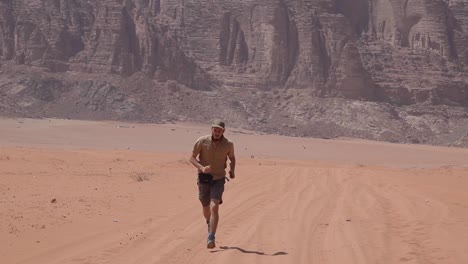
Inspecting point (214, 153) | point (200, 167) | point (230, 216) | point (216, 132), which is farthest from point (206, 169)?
point (230, 216)

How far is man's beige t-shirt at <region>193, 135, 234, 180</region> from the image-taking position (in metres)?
9.05

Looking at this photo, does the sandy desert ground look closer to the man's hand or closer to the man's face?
the man's hand

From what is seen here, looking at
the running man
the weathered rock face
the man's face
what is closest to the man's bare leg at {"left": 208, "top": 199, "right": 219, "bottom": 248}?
the running man

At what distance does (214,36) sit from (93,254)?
2882 inches

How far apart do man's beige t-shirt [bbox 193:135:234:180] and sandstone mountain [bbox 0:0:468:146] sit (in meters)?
56.1

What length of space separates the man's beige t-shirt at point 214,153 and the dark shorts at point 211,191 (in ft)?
0.26

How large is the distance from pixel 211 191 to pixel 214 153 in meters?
0.49

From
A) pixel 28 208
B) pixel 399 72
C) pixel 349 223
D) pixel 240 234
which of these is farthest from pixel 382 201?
pixel 399 72

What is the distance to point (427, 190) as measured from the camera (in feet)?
58.8

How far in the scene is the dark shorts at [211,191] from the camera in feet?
29.5

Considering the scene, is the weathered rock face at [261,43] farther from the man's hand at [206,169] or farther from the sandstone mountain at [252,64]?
the man's hand at [206,169]

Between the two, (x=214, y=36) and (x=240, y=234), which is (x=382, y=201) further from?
(x=214, y=36)

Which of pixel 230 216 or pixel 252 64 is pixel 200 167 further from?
pixel 252 64

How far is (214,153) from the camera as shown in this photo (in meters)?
9.08
